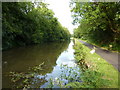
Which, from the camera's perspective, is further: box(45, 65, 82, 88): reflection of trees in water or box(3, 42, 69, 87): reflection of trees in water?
box(3, 42, 69, 87): reflection of trees in water

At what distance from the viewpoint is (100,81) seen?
3.46 metres

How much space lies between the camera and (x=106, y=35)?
1881 centimetres

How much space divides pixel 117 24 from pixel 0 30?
1408 centimetres

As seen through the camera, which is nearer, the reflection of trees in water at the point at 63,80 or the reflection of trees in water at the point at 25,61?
the reflection of trees in water at the point at 63,80

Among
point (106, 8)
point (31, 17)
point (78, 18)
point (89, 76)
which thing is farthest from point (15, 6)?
point (89, 76)

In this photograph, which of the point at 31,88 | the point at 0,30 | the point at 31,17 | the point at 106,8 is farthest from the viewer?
the point at 31,17

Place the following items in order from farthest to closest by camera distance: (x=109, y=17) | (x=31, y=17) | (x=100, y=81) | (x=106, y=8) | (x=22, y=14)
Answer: (x=31, y=17) < (x=22, y=14) < (x=109, y=17) < (x=106, y=8) < (x=100, y=81)

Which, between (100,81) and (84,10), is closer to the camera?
(100,81)

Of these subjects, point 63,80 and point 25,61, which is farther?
point 25,61

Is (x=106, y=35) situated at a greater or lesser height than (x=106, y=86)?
greater

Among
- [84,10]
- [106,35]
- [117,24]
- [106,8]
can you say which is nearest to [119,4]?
[106,8]

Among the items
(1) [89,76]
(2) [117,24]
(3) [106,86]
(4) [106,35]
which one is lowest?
(3) [106,86]

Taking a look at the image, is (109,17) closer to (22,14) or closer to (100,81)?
(100,81)

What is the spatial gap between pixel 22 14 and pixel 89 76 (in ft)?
60.4
